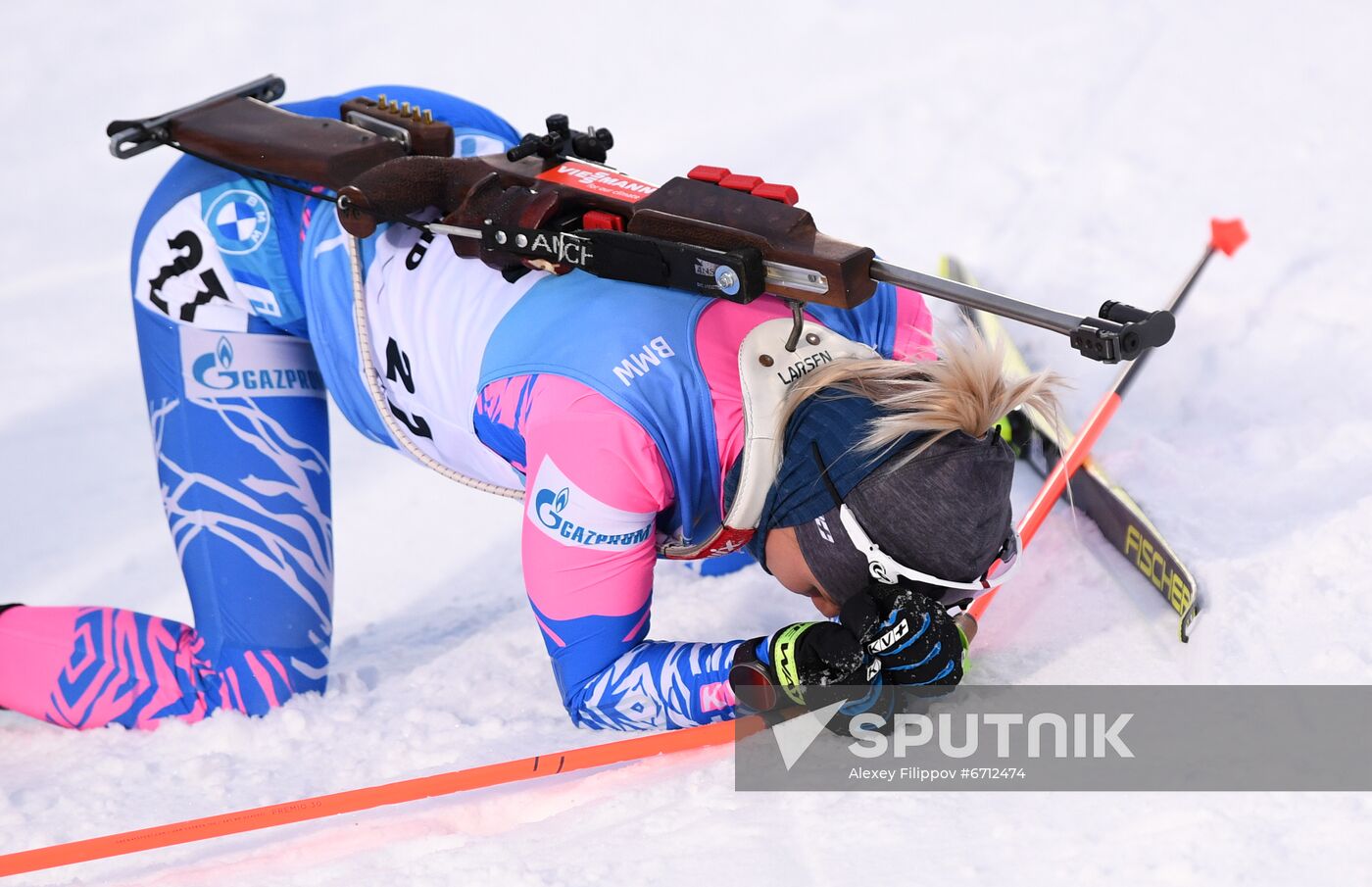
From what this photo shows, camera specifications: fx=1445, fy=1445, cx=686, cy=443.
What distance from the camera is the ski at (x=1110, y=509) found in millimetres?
2422

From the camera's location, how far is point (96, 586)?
3.48 meters

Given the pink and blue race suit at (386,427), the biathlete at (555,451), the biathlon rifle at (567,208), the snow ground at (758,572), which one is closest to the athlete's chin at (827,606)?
the biathlete at (555,451)

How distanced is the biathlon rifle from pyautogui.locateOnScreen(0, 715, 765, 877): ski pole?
0.61m

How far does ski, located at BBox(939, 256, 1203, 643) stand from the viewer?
2.42 metres

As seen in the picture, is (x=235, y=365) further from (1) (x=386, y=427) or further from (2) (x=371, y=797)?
(2) (x=371, y=797)

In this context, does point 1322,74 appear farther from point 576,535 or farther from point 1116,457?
point 576,535

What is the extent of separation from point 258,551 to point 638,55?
12.0 feet

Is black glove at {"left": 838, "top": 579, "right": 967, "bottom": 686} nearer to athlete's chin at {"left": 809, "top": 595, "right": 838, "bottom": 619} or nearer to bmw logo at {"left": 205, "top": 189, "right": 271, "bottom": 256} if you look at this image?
athlete's chin at {"left": 809, "top": 595, "right": 838, "bottom": 619}

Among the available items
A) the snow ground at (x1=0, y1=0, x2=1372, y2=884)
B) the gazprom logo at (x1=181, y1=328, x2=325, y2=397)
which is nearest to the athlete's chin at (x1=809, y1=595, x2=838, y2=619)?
the snow ground at (x1=0, y1=0, x2=1372, y2=884)

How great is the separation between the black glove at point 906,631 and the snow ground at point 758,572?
0.18 meters

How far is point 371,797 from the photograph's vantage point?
215 centimetres

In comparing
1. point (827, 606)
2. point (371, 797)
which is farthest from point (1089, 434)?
point (371, 797)

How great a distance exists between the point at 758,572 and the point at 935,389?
111 cm

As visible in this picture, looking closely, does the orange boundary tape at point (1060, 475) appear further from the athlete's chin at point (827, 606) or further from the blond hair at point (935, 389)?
the blond hair at point (935, 389)
